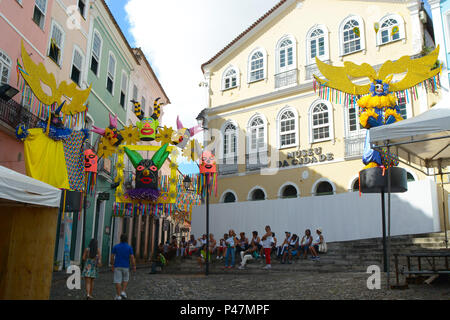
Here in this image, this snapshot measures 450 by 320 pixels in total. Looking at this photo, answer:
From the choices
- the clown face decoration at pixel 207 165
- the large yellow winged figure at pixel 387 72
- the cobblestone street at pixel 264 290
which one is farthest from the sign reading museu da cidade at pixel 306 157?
the cobblestone street at pixel 264 290

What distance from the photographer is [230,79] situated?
24.9 metres

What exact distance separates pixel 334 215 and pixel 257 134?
21.6ft

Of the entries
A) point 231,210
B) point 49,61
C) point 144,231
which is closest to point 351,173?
point 231,210

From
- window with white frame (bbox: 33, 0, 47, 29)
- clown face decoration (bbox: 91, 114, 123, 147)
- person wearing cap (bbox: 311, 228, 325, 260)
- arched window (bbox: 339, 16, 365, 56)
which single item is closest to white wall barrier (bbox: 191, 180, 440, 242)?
person wearing cap (bbox: 311, 228, 325, 260)

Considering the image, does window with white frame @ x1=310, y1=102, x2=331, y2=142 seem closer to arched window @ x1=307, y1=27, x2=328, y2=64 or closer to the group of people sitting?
arched window @ x1=307, y1=27, x2=328, y2=64

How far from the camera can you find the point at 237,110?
23938 mm

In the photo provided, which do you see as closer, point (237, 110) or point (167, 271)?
point (167, 271)

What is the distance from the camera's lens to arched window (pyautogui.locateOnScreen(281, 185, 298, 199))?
69.4 ft

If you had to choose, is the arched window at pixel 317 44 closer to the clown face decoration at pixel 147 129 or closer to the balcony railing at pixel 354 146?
the balcony railing at pixel 354 146

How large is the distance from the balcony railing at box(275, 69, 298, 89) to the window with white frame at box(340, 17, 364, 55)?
257cm

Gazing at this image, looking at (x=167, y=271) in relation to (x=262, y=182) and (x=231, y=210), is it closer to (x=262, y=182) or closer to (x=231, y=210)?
(x=231, y=210)

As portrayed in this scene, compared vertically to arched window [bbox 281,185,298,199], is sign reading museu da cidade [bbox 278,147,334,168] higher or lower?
higher

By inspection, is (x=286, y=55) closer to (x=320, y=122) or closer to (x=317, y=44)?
(x=317, y=44)
